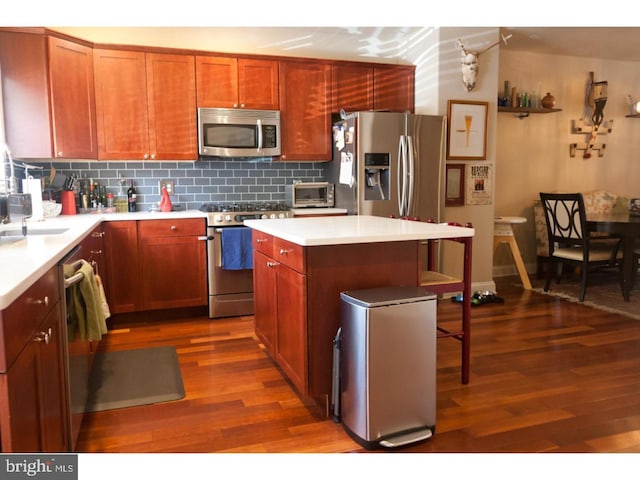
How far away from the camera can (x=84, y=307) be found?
220 cm

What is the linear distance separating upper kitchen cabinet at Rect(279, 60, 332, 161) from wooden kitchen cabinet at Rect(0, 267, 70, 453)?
298 cm

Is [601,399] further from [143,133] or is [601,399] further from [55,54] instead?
[55,54]

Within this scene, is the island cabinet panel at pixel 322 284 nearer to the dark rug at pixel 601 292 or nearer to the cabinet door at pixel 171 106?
the cabinet door at pixel 171 106

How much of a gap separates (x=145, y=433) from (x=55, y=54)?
286 centimetres

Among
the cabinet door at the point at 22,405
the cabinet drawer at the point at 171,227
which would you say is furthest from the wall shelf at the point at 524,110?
the cabinet door at the point at 22,405

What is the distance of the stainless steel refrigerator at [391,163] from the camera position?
4391 millimetres

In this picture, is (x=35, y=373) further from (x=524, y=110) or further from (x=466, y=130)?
(x=524, y=110)

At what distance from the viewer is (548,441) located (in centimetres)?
218

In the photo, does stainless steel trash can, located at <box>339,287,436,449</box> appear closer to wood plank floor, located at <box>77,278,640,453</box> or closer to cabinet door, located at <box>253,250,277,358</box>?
wood plank floor, located at <box>77,278,640,453</box>

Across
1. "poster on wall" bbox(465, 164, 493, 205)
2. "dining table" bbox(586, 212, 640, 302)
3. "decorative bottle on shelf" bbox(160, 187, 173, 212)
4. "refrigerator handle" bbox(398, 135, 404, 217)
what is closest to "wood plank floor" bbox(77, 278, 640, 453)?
"dining table" bbox(586, 212, 640, 302)

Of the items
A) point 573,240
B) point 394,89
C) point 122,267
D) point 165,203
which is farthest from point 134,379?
point 573,240

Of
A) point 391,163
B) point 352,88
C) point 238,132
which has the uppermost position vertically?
point 352,88

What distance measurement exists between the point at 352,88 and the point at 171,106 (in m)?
1.64
